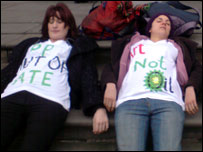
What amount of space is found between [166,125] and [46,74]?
0.97 metres

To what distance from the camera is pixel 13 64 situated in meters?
2.09

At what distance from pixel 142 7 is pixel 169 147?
168 centimetres

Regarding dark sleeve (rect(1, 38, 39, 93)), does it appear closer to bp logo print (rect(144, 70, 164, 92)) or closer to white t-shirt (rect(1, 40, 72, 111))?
white t-shirt (rect(1, 40, 72, 111))

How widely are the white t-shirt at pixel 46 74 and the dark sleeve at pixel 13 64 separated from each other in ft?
0.37

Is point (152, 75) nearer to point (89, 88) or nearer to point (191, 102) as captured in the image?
point (191, 102)

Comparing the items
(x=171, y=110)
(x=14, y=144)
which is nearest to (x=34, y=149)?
(x=14, y=144)

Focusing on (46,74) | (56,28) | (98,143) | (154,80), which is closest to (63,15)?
(56,28)

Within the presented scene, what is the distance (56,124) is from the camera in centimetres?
160

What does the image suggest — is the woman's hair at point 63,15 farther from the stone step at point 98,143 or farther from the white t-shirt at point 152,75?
the stone step at point 98,143

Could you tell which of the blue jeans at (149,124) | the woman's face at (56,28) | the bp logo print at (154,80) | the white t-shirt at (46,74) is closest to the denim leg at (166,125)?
the blue jeans at (149,124)

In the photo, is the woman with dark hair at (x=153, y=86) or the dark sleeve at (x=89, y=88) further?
the dark sleeve at (x=89, y=88)

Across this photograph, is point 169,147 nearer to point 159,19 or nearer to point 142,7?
point 159,19

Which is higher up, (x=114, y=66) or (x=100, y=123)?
(x=114, y=66)

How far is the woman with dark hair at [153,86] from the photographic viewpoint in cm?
151
